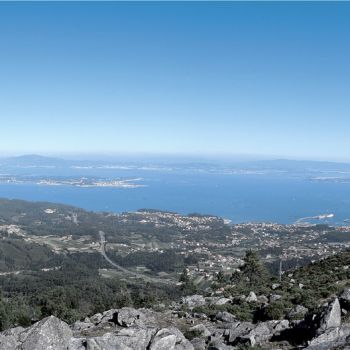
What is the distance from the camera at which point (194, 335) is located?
1788cm

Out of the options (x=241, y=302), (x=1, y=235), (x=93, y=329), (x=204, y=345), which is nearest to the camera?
(x=204, y=345)

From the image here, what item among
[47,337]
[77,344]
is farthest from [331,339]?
[47,337]

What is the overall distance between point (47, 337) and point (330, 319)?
9.31 m

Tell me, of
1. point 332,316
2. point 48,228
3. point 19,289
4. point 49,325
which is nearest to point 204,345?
point 332,316

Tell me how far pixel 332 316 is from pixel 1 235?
144878 millimetres

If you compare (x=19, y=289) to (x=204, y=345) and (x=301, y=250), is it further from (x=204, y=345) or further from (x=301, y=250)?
(x=204, y=345)

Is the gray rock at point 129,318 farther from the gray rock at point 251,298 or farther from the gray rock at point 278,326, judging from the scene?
the gray rock at point 251,298

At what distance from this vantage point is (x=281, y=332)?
16.8 metres

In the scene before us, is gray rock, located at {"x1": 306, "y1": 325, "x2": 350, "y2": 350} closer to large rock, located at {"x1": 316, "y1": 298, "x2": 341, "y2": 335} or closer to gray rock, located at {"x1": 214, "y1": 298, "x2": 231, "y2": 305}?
large rock, located at {"x1": 316, "y1": 298, "x2": 341, "y2": 335}

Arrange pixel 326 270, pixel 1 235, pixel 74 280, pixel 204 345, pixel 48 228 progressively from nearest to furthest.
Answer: pixel 204 345
pixel 326 270
pixel 74 280
pixel 1 235
pixel 48 228

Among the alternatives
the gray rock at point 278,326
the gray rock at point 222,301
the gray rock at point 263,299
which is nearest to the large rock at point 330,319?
the gray rock at point 278,326

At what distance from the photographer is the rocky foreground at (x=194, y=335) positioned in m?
13.8

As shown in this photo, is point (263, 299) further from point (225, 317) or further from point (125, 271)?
point (125, 271)

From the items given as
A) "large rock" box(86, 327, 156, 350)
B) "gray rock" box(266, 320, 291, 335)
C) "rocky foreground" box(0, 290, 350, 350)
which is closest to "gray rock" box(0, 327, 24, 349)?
"rocky foreground" box(0, 290, 350, 350)
